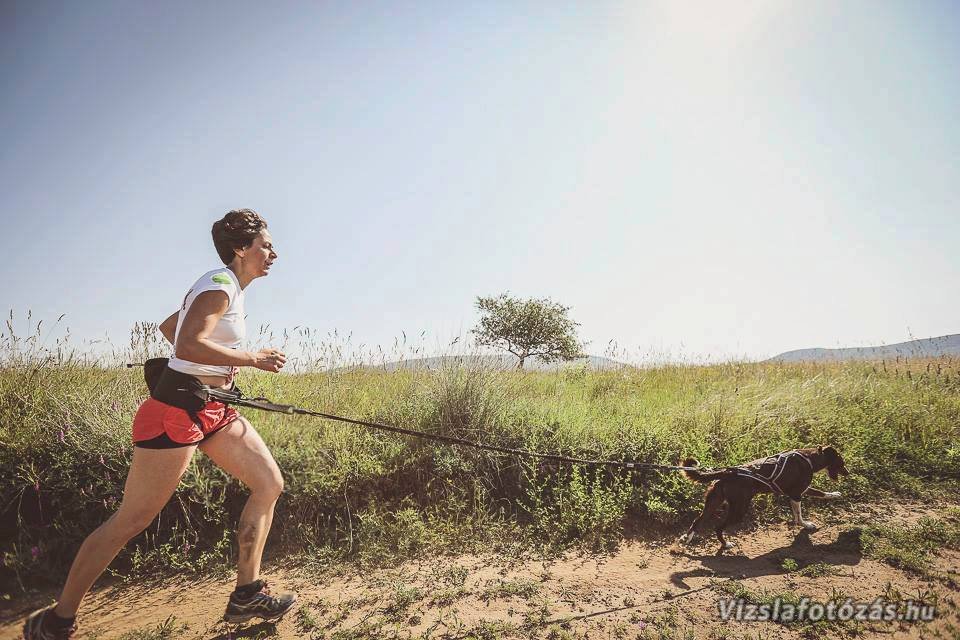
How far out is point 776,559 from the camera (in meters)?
3.27

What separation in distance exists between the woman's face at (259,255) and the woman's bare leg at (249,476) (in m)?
0.93

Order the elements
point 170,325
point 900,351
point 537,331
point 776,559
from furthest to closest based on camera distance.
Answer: point 537,331
point 900,351
point 776,559
point 170,325

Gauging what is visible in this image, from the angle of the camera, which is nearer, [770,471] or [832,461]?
[770,471]

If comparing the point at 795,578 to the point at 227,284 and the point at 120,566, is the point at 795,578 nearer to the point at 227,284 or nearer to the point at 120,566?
the point at 227,284

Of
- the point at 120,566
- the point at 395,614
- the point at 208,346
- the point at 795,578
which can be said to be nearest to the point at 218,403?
the point at 208,346

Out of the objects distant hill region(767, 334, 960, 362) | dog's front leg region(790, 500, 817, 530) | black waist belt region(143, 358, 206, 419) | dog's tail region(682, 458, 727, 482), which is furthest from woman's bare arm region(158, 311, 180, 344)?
distant hill region(767, 334, 960, 362)

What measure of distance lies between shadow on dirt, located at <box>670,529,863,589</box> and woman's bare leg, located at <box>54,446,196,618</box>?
11.0 feet

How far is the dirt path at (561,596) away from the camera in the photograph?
99.2 inches

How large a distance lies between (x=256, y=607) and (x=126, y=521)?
0.92 m

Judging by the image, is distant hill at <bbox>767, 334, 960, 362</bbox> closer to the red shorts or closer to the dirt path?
the dirt path

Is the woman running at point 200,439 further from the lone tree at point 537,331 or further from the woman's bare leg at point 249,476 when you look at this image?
the lone tree at point 537,331

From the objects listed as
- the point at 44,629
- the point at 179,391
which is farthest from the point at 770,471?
the point at 44,629

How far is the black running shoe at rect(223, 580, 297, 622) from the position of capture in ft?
8.22

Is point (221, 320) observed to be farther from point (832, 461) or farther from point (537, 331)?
point (537, 331)
